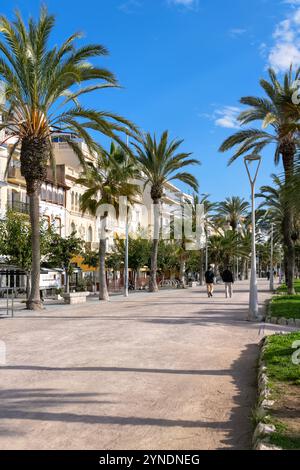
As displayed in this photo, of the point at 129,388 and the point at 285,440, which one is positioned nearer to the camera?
the point at 285,440

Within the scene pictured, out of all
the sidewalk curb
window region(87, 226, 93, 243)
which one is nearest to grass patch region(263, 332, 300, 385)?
the sidewalk curb

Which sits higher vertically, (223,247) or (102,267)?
(223,247)

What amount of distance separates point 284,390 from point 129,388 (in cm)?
201

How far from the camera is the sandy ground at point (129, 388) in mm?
5352

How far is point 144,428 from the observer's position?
18.4 feet

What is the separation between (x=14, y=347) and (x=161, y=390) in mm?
4913

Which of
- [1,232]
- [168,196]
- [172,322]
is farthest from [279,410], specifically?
[168,196]

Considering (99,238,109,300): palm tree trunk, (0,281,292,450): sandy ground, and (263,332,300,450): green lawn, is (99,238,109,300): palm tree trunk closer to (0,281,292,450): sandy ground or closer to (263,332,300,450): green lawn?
(0,281,292,450): sandy ground

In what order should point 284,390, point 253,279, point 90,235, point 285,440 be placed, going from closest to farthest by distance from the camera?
point 285,440 < point 284,390 < point 253,279 < point 90,235

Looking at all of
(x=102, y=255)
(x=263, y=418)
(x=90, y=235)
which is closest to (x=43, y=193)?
(x=90, y=235)

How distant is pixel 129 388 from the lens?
24.2ft

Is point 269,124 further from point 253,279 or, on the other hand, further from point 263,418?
point 263,418

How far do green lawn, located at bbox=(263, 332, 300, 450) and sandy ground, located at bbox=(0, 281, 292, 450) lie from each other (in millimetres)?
341

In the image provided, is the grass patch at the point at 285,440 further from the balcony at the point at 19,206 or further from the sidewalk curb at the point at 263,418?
the balcony at the point at 19,206
